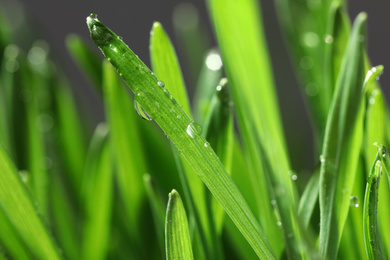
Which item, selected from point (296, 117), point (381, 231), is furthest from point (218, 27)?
point (296, 117)

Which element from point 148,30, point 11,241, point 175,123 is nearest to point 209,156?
point 175,123

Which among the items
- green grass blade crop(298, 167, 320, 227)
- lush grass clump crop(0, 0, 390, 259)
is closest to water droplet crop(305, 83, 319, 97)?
lush grass clump crop(0, 0, 390, 259)

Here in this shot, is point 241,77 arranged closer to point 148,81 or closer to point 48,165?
point 148,81

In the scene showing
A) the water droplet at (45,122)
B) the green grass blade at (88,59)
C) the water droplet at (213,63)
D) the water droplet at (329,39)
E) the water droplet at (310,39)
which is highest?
the water droplet at (45,122)

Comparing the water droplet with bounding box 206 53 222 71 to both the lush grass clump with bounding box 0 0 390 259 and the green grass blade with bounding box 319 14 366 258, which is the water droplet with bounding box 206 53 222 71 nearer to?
the lush grass clump with bounding box 0 0 390 259

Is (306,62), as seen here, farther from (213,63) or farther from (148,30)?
(148,30)

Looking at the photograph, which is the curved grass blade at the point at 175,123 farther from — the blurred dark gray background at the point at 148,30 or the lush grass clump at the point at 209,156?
the blurred dark gray background at the point at 148,30

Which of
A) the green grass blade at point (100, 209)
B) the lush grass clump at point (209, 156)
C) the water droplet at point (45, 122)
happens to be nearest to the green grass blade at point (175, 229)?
the lush grass clump at point (209, 156)
